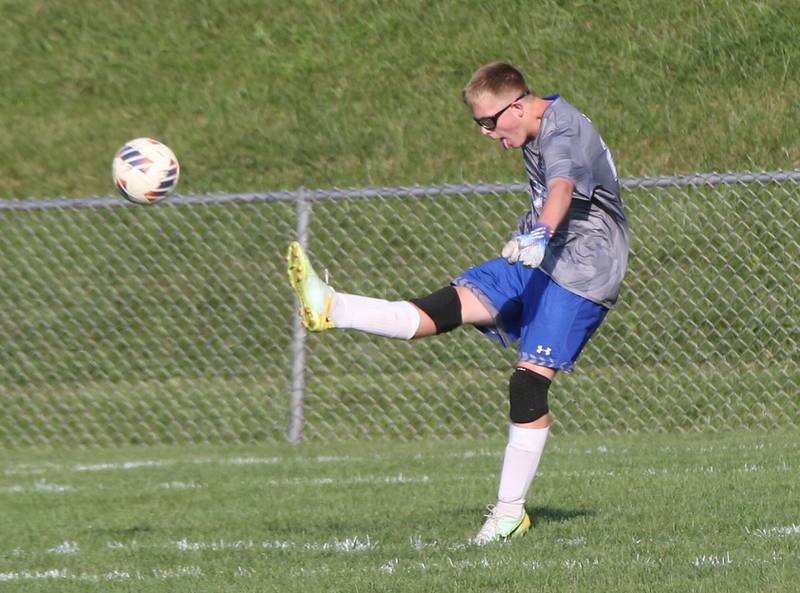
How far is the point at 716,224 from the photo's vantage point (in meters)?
11.3

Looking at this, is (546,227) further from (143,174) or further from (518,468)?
(143,174)

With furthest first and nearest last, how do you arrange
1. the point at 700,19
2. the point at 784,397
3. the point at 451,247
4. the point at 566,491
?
the point at 700,19, the point at 451,247, the point at 784,397, the point at 566,491

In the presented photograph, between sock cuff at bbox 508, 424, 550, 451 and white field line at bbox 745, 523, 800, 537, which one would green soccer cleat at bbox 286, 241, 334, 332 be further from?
white field line at bbox 745, 523, 800, 537

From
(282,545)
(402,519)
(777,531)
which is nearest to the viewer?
(777,531)

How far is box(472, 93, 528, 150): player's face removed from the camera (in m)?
5.56

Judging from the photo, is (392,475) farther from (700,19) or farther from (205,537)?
(700,19)

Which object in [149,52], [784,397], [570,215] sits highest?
[149,52]

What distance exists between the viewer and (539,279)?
571cm

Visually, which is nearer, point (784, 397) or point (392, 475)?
point (392, 475)

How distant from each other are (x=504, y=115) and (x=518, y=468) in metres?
1.42

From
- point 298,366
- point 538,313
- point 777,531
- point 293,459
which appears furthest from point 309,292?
point 298,366

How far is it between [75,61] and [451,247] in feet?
17.9

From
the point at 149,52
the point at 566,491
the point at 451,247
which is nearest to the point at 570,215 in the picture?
the point at 566,491

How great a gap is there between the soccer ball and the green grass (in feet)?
4.94
